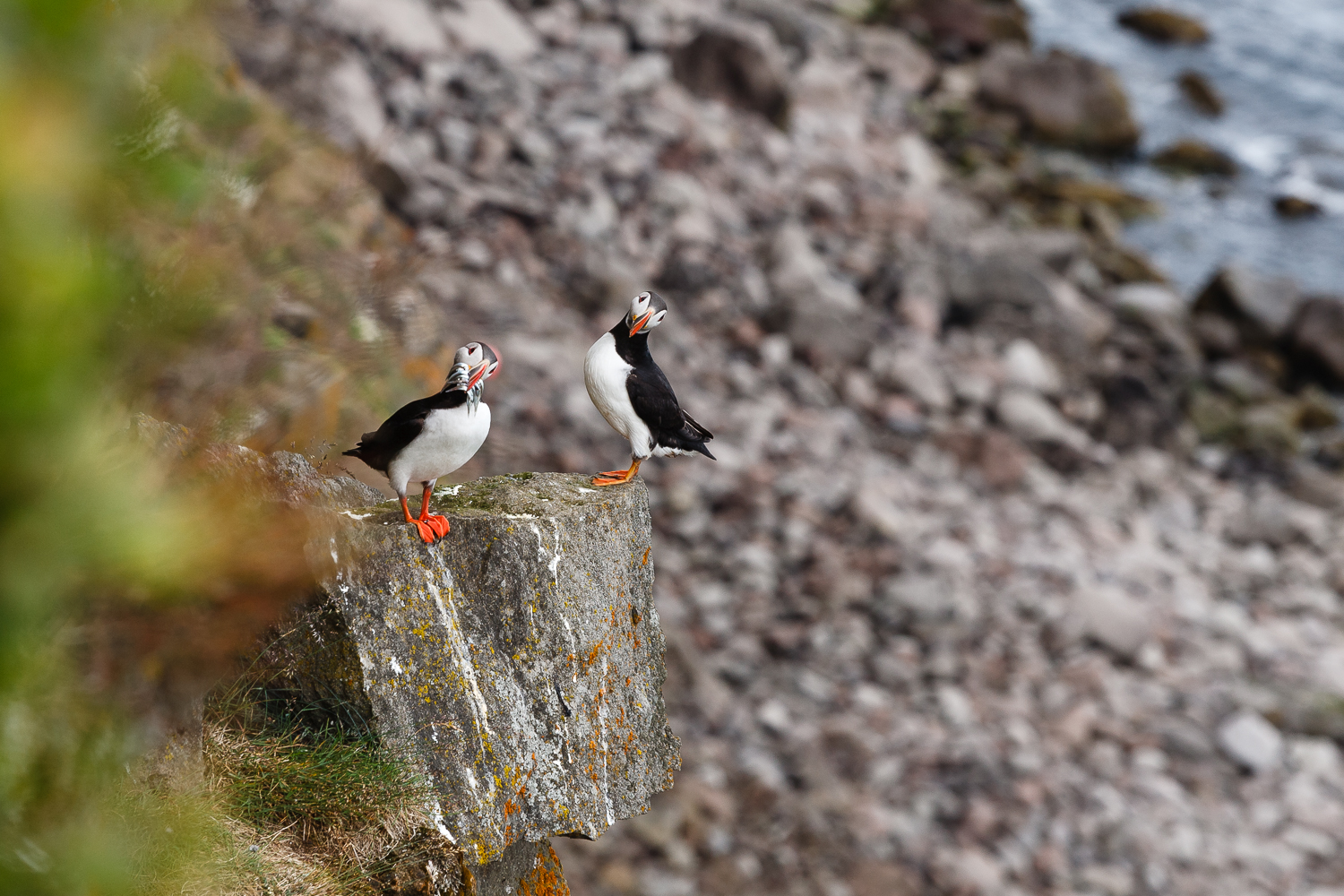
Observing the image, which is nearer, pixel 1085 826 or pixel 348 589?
pixel 348 589

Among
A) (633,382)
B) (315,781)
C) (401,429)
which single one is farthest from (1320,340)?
(315,781)

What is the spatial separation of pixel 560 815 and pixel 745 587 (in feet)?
27.8

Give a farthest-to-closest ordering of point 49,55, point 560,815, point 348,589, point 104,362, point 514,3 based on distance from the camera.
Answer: point 514,3 → point 560,815 → point 348,589 → point 104,362 → point 49,55

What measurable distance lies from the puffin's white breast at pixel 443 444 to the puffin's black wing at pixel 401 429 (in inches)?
0.9

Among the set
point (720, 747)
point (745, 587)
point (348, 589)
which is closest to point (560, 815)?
point (348, 589)

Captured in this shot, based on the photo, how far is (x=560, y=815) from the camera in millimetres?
5375

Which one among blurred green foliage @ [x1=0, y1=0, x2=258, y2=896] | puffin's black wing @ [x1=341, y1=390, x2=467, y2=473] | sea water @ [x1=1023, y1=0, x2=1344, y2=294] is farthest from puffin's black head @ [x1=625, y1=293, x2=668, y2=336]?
sea water @ [x1=1023, y1=0, x2=1344, y2=294]

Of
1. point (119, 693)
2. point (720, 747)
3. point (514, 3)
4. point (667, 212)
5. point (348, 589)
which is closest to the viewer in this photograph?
point (119, 693)

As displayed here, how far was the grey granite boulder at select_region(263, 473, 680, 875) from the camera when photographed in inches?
194

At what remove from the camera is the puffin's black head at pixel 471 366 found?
14.8ft

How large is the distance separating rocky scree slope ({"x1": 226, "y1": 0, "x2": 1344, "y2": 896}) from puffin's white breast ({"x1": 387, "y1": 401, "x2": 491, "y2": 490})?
539 centimetres

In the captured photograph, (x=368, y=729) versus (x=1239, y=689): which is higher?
(x=368, y=729)

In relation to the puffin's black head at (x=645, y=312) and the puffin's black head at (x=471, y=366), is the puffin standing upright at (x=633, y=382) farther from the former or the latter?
the puffin's black head at (x=471, y=366)

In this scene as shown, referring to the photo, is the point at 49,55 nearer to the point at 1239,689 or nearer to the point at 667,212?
the point at 1239,689
